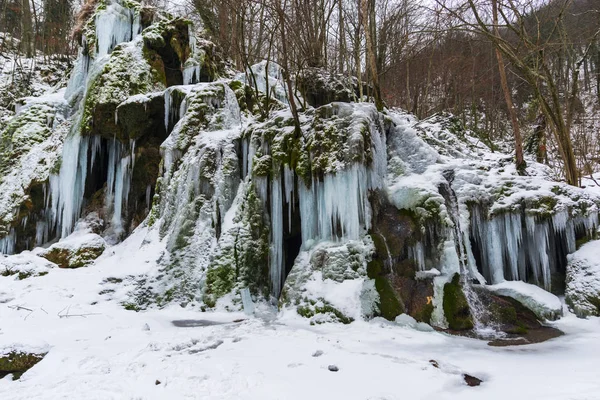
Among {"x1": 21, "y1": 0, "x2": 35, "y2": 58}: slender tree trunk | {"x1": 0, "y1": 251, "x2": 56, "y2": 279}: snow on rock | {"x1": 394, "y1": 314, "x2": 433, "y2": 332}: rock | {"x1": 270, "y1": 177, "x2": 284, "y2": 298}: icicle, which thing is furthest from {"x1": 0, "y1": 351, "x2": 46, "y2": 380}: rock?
{"x1": 21, "y1": 0, "x2": 35, "y2": 58}: slender tree trunk

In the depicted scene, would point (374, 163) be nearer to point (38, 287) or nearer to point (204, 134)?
point (204, 134)

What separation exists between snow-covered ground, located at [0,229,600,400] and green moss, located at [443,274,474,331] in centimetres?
56

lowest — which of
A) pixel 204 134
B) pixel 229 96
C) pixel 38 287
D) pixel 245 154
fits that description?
pixel 38 287

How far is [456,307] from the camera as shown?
18.7 feet

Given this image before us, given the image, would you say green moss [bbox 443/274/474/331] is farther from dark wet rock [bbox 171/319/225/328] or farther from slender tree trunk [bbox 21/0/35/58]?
slender tree trunk [bbox 21/0/35/58]

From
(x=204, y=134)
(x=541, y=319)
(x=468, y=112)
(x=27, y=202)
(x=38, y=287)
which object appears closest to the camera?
(x=541, y=319)

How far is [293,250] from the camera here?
26.8 ft

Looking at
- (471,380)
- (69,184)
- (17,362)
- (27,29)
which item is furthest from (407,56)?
(27,29)

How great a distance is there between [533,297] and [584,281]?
3.15ft

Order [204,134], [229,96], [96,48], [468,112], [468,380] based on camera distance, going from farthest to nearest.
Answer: [468,112]
[96,48]
[229,96]
[204,134]
[468,380]

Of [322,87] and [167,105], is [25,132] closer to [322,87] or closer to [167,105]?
[167,105]

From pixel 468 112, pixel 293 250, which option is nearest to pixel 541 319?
pixel 293 250

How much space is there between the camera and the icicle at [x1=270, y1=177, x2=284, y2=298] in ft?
24.3

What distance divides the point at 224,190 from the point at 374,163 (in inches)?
133
